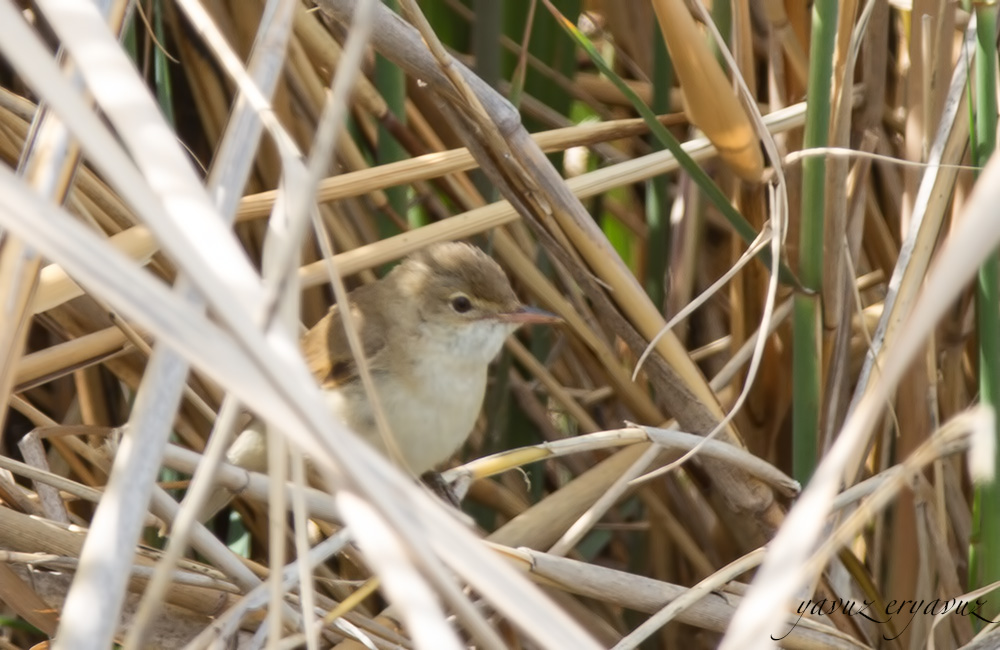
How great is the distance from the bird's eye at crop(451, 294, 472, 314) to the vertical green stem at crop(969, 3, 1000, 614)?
42.7 inches

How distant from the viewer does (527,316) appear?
7.75 ft

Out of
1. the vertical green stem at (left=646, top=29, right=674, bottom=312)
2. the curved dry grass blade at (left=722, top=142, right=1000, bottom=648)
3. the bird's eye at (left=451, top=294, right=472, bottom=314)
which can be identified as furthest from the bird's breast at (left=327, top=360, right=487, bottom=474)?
the curved dry grass blade at (left=722, top=142, right=1000, bottom=648)

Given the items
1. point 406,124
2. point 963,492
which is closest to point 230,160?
point 406,124

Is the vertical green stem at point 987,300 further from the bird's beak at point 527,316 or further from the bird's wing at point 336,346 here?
the bird's wing at point 336,346

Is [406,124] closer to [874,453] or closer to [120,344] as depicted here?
[120,344]

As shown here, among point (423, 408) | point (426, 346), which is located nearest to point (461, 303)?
point (426, 346)

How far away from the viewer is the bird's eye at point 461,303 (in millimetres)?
2488

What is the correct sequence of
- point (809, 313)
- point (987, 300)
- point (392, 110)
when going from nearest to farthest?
point (987, 300) < point (809, 313) < point (392, 110)

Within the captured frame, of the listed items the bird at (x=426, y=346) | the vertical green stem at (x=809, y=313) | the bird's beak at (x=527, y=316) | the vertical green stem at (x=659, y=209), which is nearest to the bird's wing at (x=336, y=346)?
the bird at (x=426, y=346)

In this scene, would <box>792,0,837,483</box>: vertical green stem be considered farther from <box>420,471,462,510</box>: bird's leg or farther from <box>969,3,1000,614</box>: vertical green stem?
<box>420,471,462,510</box>: bird's leg

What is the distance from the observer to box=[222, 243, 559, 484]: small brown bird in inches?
92.6

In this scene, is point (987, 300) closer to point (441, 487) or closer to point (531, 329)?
point (441, 487)

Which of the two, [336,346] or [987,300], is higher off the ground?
[336,346]

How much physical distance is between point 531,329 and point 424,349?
393 millimetres
